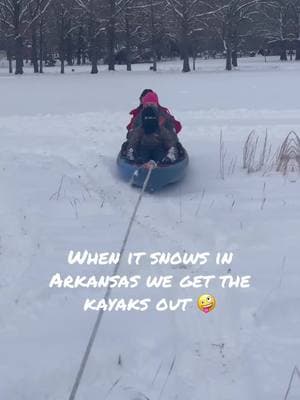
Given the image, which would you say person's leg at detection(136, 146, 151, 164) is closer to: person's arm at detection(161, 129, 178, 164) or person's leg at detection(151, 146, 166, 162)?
person's leg at detection(151, 146, 166, 162)

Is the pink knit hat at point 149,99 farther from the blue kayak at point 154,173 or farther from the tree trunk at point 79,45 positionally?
the tree trunk at point 79,45

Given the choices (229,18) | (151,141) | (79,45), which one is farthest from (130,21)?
(151,141)

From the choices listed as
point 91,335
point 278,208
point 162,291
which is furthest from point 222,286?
point 278,208

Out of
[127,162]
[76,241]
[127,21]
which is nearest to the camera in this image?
[76,241]

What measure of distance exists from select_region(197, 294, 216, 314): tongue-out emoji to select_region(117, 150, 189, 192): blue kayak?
3435 mm

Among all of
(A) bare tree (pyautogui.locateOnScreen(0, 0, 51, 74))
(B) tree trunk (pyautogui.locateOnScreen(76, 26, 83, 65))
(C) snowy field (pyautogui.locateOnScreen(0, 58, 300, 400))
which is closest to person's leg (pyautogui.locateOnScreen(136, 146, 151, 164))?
(C) snowy field (pyautogui.locateOnScreen(0, 58, 300, 400))

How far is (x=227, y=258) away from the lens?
6121 mm

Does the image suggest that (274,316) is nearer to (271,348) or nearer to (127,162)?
(271,348)

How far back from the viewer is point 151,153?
9.32 metres

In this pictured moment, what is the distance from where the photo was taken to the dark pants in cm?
916

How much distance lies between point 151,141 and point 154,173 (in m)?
0.95

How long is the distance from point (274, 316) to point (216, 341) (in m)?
0.62

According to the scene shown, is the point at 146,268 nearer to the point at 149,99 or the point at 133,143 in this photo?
the point at 133,143

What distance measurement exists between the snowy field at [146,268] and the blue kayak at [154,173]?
0.16 m
